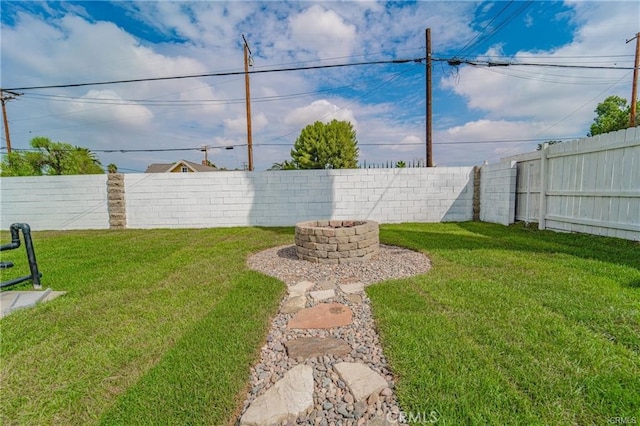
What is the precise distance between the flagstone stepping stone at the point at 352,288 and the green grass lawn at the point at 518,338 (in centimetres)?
24

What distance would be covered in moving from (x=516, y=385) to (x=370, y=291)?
168cm

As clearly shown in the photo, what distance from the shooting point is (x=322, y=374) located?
179cm

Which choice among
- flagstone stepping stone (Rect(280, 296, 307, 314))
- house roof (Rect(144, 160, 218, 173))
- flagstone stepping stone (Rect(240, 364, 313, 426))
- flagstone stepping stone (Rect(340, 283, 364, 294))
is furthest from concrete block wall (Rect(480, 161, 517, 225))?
house roof (Rect(144, 160, 218, 173))

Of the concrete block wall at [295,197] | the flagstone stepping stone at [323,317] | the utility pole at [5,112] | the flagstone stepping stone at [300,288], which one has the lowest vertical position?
the flagstone stepping stone at [300,288]

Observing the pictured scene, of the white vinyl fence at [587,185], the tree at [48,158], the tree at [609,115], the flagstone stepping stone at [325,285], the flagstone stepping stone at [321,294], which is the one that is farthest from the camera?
the tree at [609,115]

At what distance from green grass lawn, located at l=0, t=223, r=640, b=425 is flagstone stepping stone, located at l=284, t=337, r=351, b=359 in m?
0.28

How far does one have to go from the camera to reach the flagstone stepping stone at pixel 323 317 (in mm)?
2486

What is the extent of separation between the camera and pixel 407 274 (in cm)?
371

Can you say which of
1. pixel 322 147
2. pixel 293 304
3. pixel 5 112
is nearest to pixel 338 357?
pixel 293 304

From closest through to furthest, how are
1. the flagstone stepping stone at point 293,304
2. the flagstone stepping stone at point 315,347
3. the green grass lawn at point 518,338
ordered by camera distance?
1. the green grass lawn at point 518,338
2. the flagstone stepping stone at point 315,347
3. the flagstone stepping stone at point 293,304

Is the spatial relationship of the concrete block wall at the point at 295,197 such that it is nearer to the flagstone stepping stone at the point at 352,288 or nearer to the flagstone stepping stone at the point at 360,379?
the flagstone stepping stone at the point at 352,288

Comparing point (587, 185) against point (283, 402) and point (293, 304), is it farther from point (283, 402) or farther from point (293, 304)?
point (283, 402)

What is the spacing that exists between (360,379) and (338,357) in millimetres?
302

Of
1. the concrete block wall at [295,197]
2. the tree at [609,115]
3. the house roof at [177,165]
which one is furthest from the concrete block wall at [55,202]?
the tree at [609,115]
